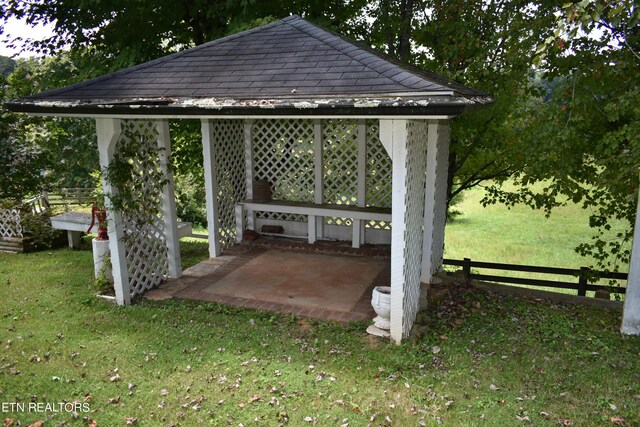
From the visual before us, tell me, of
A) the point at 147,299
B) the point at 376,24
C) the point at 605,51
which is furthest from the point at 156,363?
the point at 376,24

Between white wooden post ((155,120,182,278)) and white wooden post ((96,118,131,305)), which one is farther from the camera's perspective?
white wooden post ((155,120,182,278))

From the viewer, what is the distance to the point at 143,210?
5.67 meters

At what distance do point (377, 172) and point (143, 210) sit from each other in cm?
363

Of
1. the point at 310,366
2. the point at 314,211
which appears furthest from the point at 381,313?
the point at 314,211

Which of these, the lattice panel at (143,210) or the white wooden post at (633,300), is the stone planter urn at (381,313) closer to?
the white wooden post at (633,300)

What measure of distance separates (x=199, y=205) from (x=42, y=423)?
48.5 ft

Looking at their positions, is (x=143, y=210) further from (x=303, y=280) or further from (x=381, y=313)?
(x=381, y=313)

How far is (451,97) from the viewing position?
11.7 feet

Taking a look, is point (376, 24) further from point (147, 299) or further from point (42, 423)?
point (42, 423)

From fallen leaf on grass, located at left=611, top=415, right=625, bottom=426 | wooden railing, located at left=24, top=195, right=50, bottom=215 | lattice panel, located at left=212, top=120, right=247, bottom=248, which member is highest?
lattice panel, located at left=212, top=120, right=247, bottom=248

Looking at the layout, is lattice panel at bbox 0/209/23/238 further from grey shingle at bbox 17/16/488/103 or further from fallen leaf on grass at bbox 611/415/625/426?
fallen leaf on grass at bbox 611/415/625/426

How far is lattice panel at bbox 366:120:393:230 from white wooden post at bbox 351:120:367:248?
98 millimetres

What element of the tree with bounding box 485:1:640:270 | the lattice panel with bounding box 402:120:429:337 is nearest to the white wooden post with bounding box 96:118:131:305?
the lattice panel with bounding box 402:120:429:337

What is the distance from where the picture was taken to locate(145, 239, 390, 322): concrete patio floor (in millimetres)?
5363
